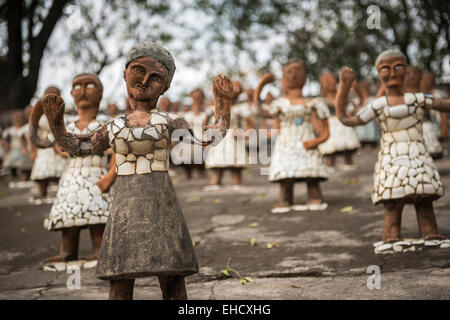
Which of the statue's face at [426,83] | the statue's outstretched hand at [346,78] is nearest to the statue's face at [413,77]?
the statue's face at [426,83]

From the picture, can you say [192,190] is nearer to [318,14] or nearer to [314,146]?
[314,146]

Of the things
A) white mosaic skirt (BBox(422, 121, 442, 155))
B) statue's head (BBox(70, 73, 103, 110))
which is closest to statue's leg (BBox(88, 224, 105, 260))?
statue's head (BBox(70, 73, 103, 110))

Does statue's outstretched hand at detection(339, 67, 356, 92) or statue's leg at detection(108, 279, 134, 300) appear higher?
statue's outstretched hand at detection(339, 67, 356, 92)

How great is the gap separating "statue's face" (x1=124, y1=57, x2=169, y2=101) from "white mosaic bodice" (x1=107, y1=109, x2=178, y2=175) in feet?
0.47

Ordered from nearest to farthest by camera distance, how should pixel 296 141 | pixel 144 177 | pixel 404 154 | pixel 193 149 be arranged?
1. pixel 144 177
2. pixel 404 154
3. pixel 296 141
4. pixel 193 149

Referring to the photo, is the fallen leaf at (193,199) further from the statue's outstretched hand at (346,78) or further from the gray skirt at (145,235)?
the gray skirt at (145,235)

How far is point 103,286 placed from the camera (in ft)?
13.6

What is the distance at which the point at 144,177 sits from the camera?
3.12 metres

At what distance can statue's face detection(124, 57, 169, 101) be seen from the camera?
313 cm

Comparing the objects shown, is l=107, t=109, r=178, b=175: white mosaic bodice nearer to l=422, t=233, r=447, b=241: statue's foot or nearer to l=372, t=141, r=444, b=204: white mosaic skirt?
l=372, t=141, r=444, b=204: white mosaic skirt

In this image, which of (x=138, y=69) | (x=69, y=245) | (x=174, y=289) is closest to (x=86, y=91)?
(x=69, y=245)

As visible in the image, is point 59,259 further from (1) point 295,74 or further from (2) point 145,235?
(1) point 295,74

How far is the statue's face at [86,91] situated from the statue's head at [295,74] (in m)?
2.42

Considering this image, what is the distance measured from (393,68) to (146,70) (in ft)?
7.60
